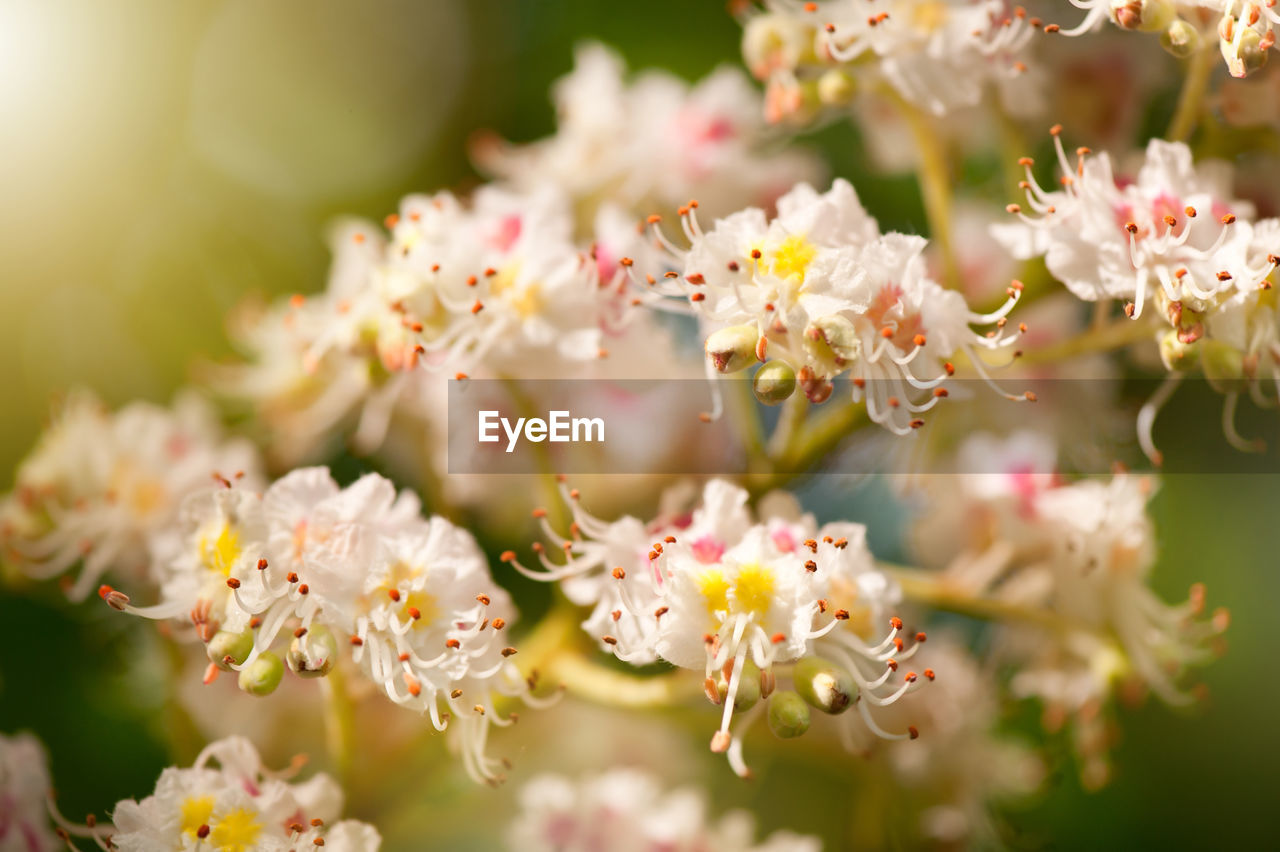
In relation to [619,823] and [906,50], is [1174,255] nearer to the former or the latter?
[906,50]

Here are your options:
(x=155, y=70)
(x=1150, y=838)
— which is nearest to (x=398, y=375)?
(x=155, y=70)

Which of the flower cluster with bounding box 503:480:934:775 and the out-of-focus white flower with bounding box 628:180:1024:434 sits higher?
the out-of-focus white flower with bounding box 628:180:1024:434

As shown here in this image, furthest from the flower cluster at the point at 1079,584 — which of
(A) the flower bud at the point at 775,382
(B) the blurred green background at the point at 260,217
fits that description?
(A) the flower bud at the point at 775,382

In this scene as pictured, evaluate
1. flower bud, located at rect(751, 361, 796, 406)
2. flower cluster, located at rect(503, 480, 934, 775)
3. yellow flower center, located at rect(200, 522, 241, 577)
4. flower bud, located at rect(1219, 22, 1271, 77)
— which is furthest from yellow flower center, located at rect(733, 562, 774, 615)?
flower bud, located at rect(1219, 22, 1271, 77)

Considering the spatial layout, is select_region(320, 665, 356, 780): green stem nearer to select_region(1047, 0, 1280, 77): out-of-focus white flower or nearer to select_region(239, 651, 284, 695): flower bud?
select_region(239, 651, 284, 695): flower bud

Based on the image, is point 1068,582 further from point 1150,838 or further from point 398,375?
point 398,375

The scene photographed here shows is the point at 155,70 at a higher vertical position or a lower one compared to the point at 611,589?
higher
